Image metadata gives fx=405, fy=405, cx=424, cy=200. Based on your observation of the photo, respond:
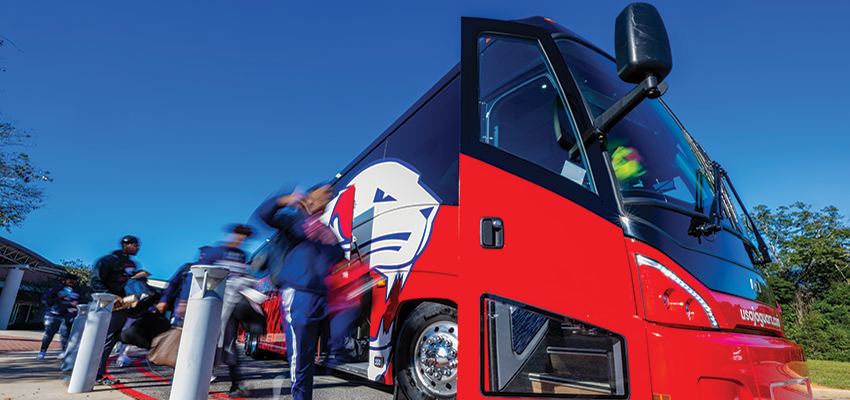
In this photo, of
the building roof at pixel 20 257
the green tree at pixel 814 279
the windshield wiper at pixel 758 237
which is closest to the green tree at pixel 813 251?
the green tree at pixel 814 279

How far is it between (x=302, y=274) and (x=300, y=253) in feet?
0.62

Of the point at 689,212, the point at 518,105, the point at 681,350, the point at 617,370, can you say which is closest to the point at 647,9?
the point at 518,105

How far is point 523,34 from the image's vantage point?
238 cm

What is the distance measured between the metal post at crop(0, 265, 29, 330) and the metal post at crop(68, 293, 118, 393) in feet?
90.2

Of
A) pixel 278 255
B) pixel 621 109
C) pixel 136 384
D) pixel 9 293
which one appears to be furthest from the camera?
pixel 9 293

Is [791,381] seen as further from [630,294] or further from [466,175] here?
[466,175]

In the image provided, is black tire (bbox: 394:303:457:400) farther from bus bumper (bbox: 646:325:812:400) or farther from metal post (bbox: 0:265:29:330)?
metal post (bbox: 0:265:29:330)

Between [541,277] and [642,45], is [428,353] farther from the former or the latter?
[642,45]

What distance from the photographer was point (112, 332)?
484 centimetres

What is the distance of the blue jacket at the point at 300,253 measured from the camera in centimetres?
345

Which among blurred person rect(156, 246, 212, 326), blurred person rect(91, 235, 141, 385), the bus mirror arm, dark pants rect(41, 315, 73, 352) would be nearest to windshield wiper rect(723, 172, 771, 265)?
the bus mirror arm

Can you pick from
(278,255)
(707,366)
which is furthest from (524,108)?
(278,255)

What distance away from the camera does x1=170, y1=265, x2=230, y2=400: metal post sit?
2.86 meters

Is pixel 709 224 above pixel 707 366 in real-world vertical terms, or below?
above
